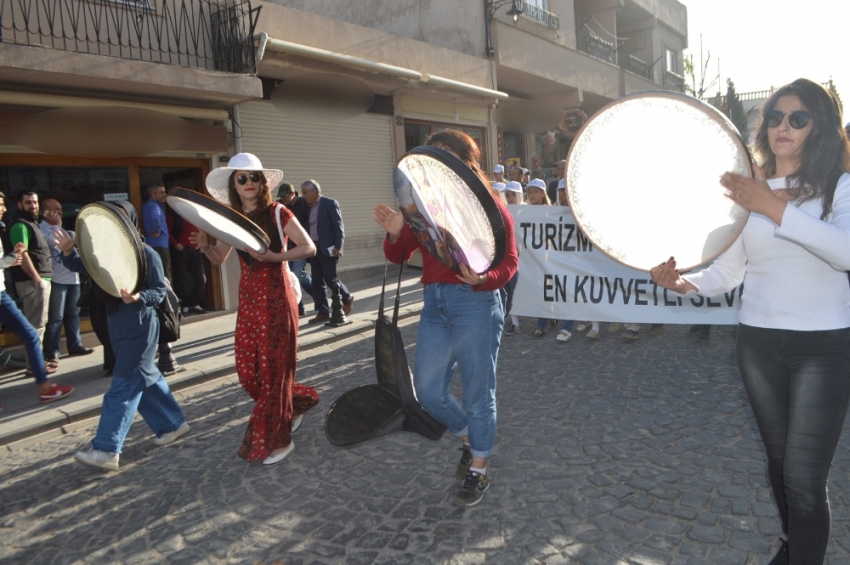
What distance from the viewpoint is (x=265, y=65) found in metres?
10.7

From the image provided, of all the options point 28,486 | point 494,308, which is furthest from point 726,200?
point 28,486

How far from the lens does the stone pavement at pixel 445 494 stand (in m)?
2.98

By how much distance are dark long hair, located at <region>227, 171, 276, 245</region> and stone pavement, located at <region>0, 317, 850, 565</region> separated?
1.51 metres

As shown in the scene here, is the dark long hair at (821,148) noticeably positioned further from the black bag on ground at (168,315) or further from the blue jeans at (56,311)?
the blue jeans at (56,311)

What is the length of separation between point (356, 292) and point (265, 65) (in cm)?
428

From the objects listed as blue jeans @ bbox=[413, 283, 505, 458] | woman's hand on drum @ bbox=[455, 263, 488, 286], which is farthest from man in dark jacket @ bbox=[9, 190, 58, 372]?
woman's hand on drum @ bbox=[455, 263, 488, 286]

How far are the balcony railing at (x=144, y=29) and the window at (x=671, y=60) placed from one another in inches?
856

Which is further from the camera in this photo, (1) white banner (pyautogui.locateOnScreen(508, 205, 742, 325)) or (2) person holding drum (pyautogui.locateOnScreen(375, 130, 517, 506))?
(1) white banner (pyautogui.locateOnScreen(508, 205, 742, 325))

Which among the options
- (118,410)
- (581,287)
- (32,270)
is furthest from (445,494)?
(32,270)

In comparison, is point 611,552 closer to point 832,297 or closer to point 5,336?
point 832,297

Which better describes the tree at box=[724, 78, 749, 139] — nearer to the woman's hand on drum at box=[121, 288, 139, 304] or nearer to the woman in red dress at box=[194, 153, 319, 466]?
the woman in red dress at box=[194, 153, 319, 466]

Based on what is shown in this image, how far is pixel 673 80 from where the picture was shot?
28516 mm

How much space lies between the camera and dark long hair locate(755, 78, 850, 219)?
2.16m

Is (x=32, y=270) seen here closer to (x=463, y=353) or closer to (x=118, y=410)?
(x=118, y=410)
